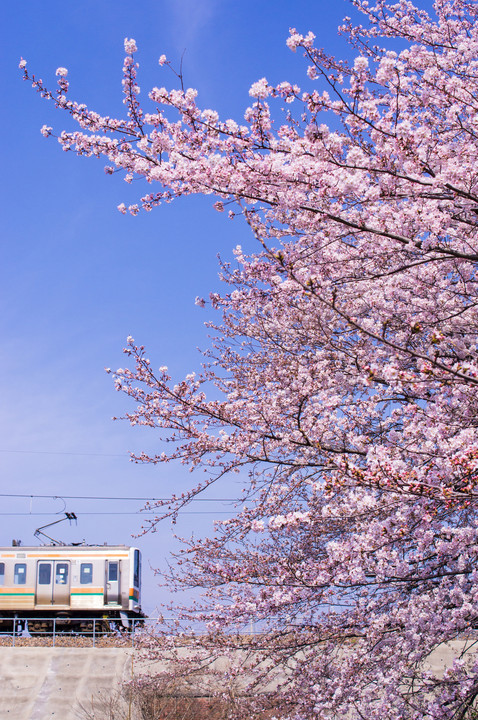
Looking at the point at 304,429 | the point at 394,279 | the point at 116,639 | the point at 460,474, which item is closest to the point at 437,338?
the point at 460,474

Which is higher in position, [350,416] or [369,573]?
[350,416]

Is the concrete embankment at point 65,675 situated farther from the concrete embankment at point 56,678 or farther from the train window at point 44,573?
the train window at point 44,573

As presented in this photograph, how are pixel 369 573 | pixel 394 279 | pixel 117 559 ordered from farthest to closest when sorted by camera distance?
1. pixel 117 559
2. pixel 394 279
3. pixel 369 573

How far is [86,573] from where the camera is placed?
68.9ft

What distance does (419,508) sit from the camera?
13.8 ft

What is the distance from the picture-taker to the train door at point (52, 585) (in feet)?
68.1

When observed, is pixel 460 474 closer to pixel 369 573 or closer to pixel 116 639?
pixel 369 573

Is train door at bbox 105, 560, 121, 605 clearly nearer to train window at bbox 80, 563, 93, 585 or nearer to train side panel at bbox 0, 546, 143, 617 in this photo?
train side panel at bbox 0, 546, 143, 617

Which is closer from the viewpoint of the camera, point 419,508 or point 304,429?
point 419,508

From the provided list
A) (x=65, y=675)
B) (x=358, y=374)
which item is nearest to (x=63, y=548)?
(x=65, y=675)

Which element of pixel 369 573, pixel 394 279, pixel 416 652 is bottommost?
pixel 416 652

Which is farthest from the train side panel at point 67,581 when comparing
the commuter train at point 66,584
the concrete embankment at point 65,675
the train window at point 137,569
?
the concrete embankment at point 65,675

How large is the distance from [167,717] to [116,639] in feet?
20.8

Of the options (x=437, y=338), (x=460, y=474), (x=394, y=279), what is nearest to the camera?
(x=437, y=338)
